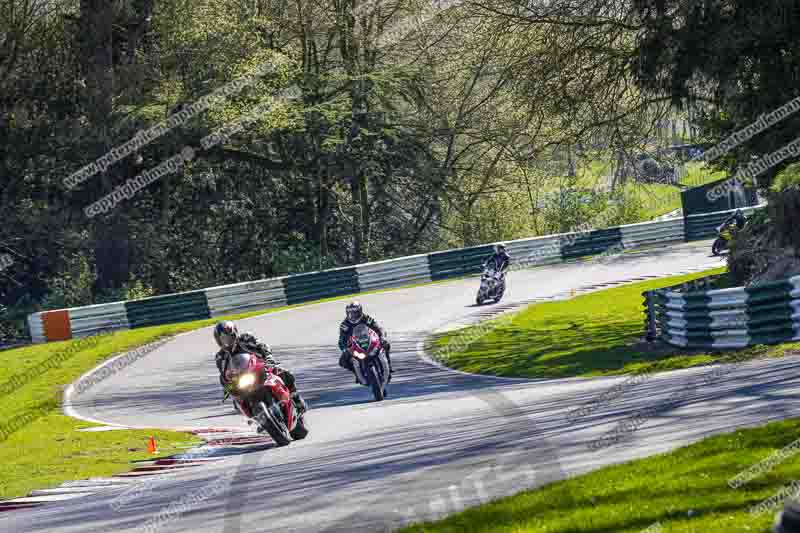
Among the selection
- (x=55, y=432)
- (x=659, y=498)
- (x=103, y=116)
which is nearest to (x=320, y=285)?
(x=103, y=116)

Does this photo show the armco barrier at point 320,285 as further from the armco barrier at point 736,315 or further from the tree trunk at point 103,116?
the armco barrier at point 736,315

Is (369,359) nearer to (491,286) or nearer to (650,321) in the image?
(650,321)

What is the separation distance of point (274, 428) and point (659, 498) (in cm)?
709

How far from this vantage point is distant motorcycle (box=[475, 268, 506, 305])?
31438mm

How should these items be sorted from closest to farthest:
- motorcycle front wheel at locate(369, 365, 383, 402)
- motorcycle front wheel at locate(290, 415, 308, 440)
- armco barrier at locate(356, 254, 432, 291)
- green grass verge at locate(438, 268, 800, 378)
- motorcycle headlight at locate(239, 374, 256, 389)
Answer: motorcycle headlight at locate(239, 374, 256, 389) → motorcycle front wheel at locate(290, 415, 308, 440) → motorcycle front wheel at locate(369, 365, 383, 402) → green grass verge at locate(438, 268, 800, 378) → armco barrier at locate(356, 254, 432, 291)

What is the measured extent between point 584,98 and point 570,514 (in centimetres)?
1701

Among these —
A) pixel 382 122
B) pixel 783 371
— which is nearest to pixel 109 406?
pixel 783 371

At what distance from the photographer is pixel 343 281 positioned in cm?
3722

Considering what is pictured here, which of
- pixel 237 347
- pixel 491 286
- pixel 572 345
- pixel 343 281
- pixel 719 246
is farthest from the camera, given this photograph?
pixel 343 281

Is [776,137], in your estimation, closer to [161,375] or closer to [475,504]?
[161,375]

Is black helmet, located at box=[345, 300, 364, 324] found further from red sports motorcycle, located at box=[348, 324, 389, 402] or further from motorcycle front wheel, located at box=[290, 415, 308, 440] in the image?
motorcycle front wheel, located at box=[290, 415, 308, 440]

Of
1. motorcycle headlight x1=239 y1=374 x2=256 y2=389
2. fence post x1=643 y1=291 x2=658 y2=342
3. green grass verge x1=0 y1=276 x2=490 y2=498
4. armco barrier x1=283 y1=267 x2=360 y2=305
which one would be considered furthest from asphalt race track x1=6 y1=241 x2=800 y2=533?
armco barrier x1=283 y1=267 x2=360 y2=305

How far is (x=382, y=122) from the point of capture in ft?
148

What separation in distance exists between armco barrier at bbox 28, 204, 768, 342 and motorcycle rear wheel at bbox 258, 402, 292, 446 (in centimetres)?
1940
